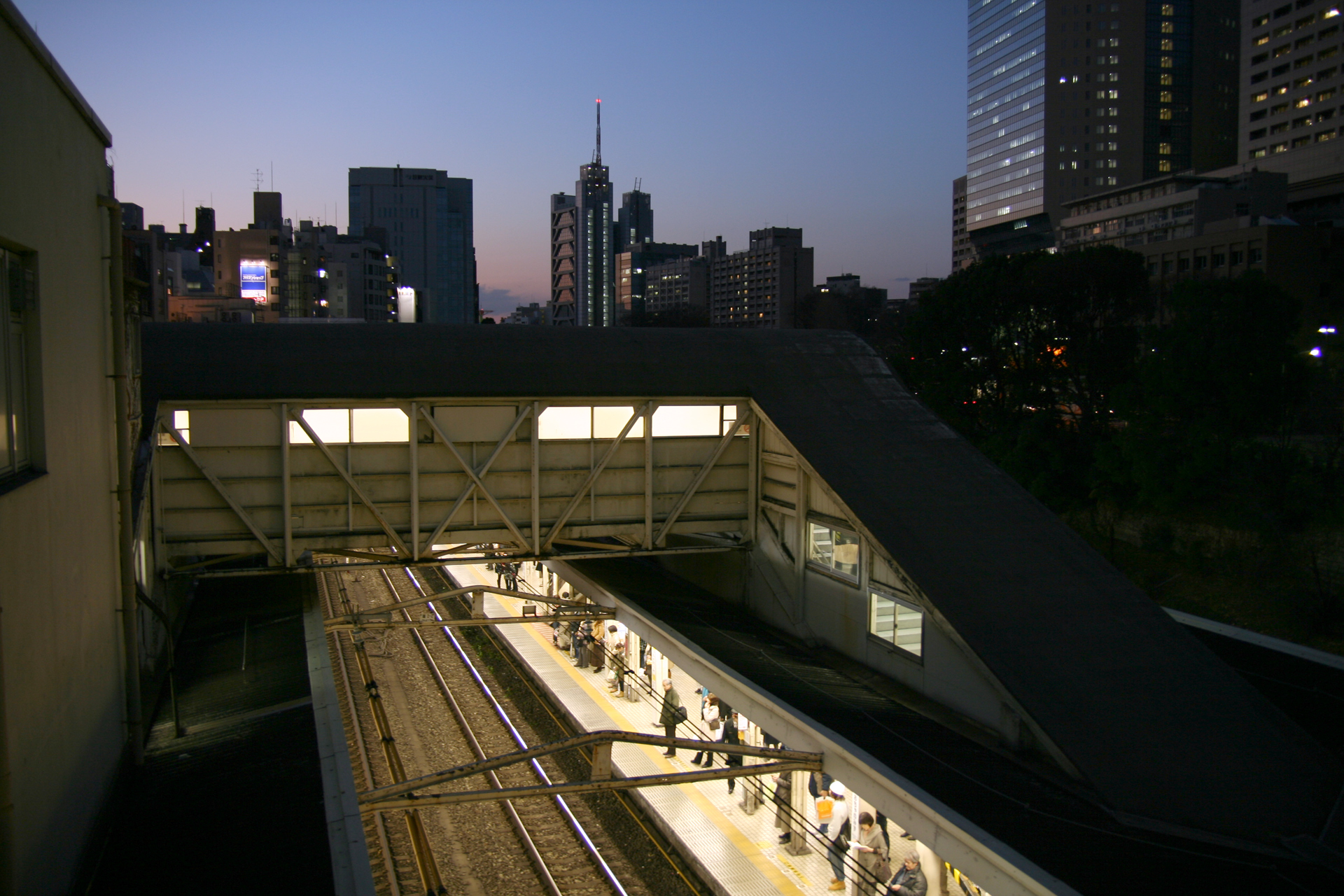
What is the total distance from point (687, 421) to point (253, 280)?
7874cm

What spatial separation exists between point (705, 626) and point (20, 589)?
33.9 feet

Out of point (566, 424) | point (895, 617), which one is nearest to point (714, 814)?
point (895, 617)

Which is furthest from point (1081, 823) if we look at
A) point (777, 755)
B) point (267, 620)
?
point (267, 620)

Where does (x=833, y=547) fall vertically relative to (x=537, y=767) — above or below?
above

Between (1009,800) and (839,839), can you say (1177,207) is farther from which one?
(1009,800)

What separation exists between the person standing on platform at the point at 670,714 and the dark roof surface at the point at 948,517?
4.86 metres

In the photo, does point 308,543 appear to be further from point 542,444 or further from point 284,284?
point 284,284

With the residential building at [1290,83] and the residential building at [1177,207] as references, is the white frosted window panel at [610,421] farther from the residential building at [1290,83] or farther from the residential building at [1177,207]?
the residential building at [1290,83]

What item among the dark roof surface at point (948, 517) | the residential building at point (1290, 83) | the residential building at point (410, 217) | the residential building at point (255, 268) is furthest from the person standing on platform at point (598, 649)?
the residential building at point (410, 217)

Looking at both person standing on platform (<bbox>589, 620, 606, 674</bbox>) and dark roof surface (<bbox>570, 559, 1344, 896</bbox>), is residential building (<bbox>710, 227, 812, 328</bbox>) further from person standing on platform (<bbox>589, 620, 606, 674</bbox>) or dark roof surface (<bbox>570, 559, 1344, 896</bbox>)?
dark roof surface (<bbox>570, 559, 1344, 896</bbox>)

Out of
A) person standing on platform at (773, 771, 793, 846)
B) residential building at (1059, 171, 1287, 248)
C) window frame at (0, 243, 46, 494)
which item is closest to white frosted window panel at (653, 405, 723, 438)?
person standing on platform at (773, 771, 793, 846)

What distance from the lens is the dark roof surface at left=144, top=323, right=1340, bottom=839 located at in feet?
33.3

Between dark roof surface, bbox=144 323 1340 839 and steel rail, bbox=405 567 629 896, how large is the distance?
5.12 meters

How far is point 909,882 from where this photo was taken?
33.5 ft
